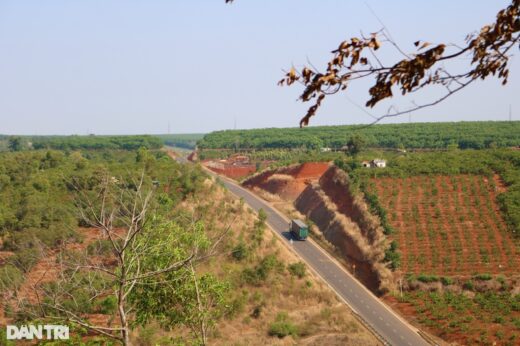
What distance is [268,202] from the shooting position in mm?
86375

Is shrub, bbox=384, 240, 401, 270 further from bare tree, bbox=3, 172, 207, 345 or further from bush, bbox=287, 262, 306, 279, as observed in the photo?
bare tree, bbox=3, 172, 207, 345

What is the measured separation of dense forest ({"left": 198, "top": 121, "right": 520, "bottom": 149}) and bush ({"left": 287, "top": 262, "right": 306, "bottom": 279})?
222ft

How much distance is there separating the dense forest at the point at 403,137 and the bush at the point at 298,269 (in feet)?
222

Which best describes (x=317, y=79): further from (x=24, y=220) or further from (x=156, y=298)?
(x=24, y=220)

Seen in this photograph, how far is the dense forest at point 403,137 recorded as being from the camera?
419ft

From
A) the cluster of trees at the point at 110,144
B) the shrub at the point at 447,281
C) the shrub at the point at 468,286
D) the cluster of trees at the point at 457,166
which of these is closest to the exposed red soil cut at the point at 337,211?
the cluster of trees at the point at 457,166

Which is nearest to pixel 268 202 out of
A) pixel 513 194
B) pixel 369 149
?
pixel 513 194

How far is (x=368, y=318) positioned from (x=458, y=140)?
97162 mm

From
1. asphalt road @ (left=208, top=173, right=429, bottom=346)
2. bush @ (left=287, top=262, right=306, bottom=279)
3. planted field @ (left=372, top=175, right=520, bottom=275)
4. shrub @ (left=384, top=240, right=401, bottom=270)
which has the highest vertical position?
planted field @ (left=372, top=175, right=520, bottom=275)

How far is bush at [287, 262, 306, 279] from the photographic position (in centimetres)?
4969

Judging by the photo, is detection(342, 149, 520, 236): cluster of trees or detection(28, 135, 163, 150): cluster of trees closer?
detection(342, 149, 520, 236): cluster of trees

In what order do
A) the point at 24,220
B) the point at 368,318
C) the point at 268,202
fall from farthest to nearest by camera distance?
the point at 268,202 < the point at 24,220 < the point at 368,318

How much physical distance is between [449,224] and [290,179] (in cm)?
4201

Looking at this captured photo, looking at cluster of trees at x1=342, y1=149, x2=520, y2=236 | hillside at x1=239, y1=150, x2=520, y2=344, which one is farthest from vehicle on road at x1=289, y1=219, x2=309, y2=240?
cluster of trees at x1=342, y1=149, x2=520, y2=236
